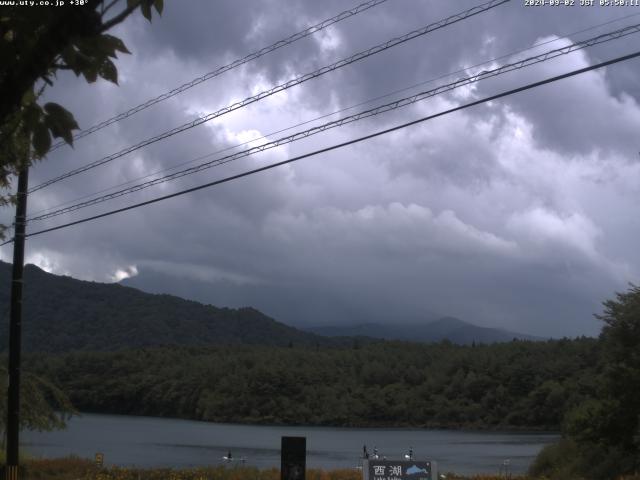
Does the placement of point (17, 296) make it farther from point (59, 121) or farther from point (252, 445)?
point (252, 445)

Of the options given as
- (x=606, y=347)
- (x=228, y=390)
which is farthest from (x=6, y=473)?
(x=228, y=390)

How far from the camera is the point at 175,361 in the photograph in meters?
98.2

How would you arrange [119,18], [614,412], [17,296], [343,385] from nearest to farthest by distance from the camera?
[119,18] → [17,296] → [614,412] → [343,385]

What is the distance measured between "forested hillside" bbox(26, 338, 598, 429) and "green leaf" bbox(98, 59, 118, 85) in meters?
71.4

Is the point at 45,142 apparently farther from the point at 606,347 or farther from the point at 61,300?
the point at 61,300

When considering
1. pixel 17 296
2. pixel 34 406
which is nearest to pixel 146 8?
pixel 17 296

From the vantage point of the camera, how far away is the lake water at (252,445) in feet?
134

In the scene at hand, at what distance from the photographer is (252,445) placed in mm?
54594

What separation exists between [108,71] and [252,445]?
52.9 meters

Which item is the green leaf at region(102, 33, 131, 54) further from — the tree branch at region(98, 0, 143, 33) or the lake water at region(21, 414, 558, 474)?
the lake water at region(21, 414, 558, 474)

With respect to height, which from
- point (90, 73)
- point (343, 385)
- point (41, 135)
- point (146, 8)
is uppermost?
point (146, 8)

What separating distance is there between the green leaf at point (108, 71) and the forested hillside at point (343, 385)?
234ft

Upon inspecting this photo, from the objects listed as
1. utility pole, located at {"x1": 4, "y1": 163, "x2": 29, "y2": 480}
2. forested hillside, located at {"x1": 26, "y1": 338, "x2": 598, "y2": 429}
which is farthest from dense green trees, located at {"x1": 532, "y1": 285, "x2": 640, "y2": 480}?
forested hillside, located at {"x1": 26, "y1": 338, "x2": 598, "y2": 429}

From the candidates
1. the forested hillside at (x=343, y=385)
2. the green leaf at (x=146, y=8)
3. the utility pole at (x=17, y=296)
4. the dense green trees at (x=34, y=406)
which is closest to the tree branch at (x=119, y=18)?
the green leaf at (x=146, y=8)
